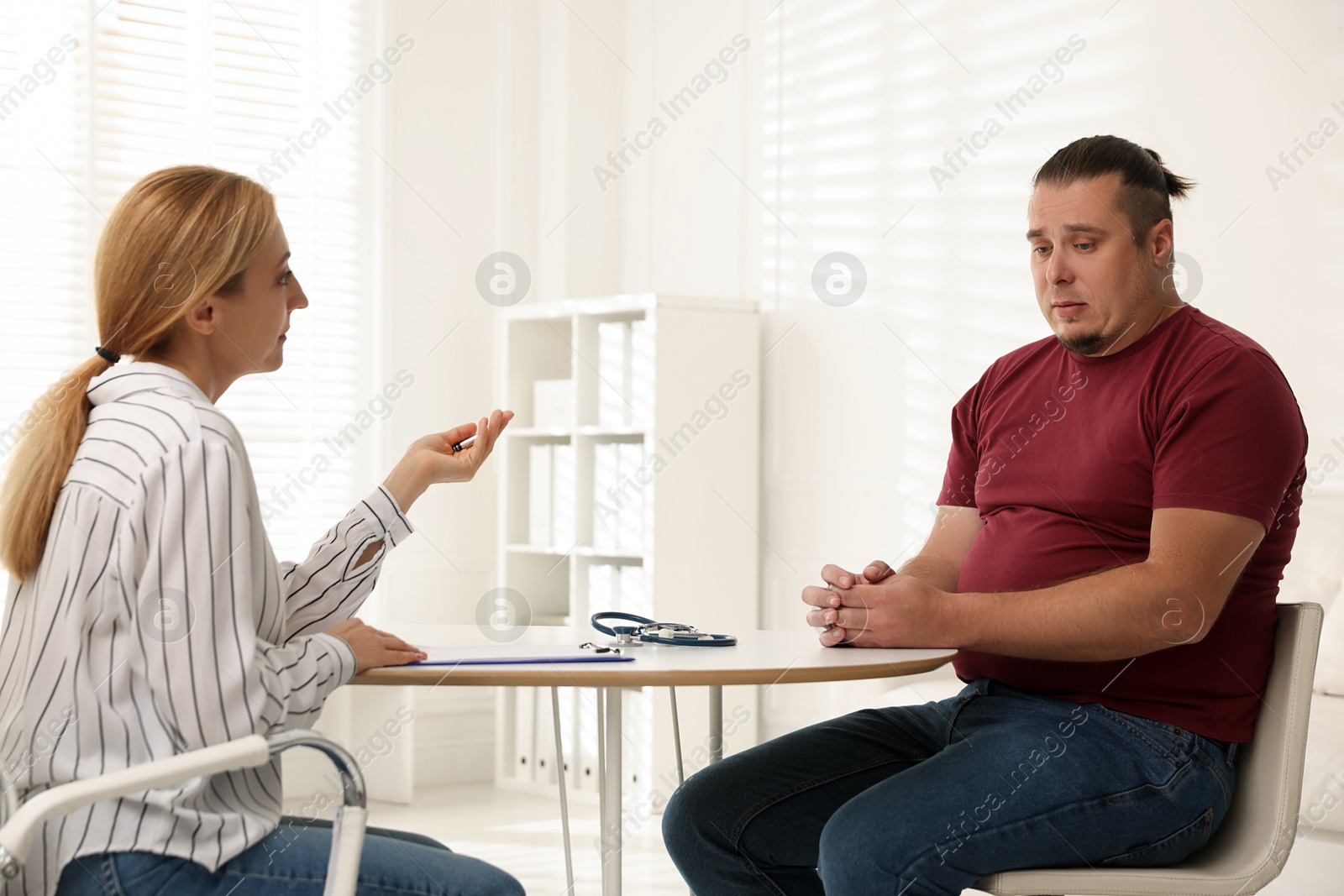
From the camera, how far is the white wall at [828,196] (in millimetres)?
3387

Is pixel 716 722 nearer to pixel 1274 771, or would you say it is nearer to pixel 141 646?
pixel 1274 771

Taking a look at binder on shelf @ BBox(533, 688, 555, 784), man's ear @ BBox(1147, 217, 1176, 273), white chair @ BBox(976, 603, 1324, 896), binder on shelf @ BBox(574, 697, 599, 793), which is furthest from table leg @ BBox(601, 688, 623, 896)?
binder on shelf @ BBox(533, 688, 555, 784)

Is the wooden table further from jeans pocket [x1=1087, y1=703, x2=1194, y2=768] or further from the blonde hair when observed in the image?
the blonde hair

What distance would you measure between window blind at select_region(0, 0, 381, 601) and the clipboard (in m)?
2.99

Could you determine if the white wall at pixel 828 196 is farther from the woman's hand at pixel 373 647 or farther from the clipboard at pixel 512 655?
the woman's hand at pixel 373 647

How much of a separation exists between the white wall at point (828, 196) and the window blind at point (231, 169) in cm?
20

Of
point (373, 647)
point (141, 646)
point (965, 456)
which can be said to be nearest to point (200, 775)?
point (141, 646)

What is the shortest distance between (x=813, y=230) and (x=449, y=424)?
1.60 metres

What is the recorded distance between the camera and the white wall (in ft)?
11.1

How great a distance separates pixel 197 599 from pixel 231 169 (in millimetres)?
3694

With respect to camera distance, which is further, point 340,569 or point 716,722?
point 716,722

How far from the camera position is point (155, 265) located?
1501 mm

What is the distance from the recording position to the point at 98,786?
1157 mm

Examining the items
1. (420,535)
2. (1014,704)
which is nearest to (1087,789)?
(1014,704)
